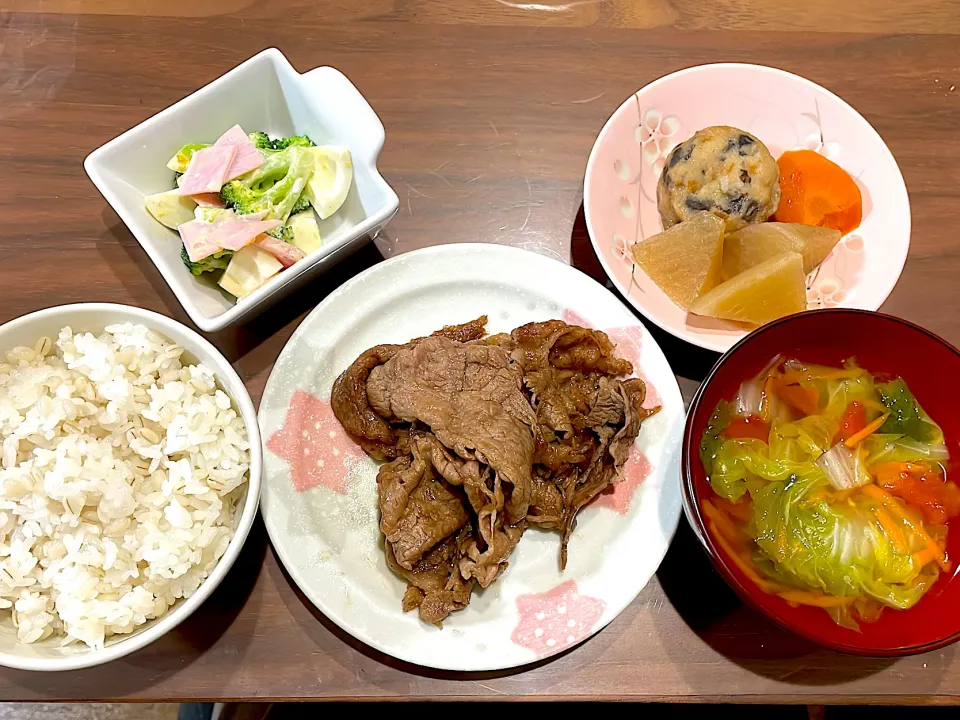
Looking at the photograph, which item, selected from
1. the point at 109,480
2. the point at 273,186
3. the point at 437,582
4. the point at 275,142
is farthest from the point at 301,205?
the point at 437,582

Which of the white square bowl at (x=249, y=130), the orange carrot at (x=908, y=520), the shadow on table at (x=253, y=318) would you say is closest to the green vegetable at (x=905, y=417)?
the orange carrot at (x=908, y=520)

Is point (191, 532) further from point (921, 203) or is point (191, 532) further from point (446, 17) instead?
point (921, 203)

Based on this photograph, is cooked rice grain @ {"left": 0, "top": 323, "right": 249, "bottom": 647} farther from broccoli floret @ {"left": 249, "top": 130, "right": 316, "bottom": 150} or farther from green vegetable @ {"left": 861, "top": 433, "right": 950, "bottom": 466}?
green vegetable @ {"left": 861, "top": 433, "right": 950, "bottom": 466}

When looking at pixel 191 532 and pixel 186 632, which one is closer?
pixel 191 532

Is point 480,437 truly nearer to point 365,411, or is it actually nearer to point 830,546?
point 365,411

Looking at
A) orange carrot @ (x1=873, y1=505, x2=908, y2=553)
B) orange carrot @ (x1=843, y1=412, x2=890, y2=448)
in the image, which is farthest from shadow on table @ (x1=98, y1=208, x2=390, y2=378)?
orange carrot @ (x1=873, y1=505, x2=908, y2=553)

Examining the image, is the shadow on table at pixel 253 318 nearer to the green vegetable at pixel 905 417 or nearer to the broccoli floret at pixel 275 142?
the broccoli floret at pixel 275 142

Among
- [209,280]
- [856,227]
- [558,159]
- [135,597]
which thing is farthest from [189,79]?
[856,227]
